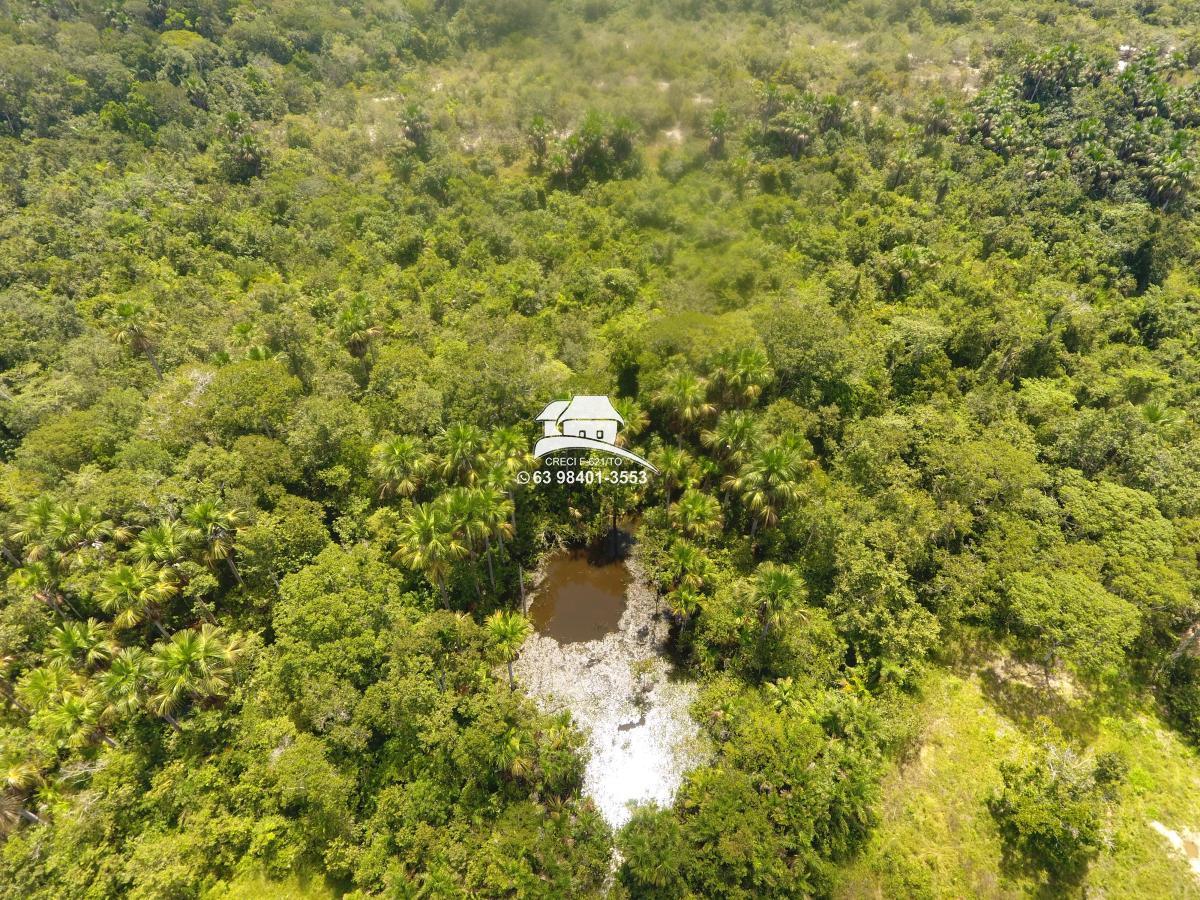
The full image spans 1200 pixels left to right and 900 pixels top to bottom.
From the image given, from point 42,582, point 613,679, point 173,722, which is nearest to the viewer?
point 173,722

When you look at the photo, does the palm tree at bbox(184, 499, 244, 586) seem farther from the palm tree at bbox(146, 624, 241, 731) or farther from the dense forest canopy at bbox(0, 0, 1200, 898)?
the palm tree at bbox(146, 624, 241, 731)

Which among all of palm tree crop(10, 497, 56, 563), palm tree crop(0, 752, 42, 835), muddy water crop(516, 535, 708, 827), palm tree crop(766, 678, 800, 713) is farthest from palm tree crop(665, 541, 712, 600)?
palm tree crop(10, 497, 56, 563)

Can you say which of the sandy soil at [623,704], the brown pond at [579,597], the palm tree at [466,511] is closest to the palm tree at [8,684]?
the palm tree at [466,511]

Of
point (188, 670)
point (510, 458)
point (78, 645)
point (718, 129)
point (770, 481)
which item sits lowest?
point (78, 645)


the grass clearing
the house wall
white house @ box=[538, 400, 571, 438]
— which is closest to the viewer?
the grass clearing

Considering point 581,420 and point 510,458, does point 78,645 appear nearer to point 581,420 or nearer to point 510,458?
point 510,458

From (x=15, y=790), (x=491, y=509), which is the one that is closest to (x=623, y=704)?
(x=491, y=509)

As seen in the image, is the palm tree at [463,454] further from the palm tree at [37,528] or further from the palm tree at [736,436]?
the palm tree at [37,528]
